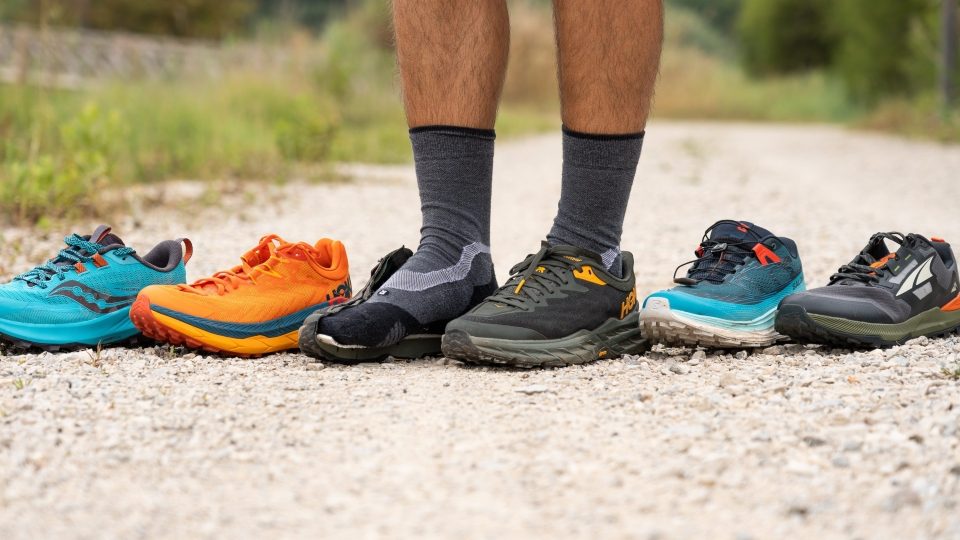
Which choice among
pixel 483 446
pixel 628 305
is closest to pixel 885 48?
pixel 628 305

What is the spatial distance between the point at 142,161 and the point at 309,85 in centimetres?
463

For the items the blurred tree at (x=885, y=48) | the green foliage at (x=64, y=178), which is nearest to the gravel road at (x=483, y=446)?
the green foliage at (x=64, y=178)

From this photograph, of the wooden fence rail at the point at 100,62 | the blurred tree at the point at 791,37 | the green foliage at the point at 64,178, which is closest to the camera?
the green foliage at the point at 64,178

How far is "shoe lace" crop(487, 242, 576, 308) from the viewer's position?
2064mm

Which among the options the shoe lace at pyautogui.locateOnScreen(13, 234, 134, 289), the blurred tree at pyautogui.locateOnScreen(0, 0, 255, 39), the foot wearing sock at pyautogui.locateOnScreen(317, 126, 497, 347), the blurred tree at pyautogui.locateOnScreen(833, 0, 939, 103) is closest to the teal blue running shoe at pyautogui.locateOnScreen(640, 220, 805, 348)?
the foot wearing sock at pyautogui.locateOnScreen(317, 126, 497, 347)

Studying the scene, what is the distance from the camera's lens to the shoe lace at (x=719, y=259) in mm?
2221

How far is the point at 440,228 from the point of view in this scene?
7.07 feet

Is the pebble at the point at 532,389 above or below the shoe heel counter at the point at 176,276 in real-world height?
below

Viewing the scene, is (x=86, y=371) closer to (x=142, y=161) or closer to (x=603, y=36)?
(x=603, y=36)

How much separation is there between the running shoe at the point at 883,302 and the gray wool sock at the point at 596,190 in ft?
1.21

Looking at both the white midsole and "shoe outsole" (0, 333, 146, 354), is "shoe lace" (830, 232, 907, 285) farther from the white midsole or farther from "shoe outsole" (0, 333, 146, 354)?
"shoe outsole" (0, 333, 146, 354)

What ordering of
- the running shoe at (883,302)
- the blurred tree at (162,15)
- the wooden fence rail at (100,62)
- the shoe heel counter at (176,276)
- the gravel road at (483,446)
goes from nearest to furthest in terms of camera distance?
the gravel road at (483,446), the running shoe at (883,302), the shoe heel counter at (176,276), the wooden fence rail at (100,62), the blurred tree at (162,15)

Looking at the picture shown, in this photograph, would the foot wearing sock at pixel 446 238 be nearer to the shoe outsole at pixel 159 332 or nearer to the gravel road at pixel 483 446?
the gravel road at pixel 483 446

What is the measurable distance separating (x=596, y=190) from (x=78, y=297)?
1.05 meters
